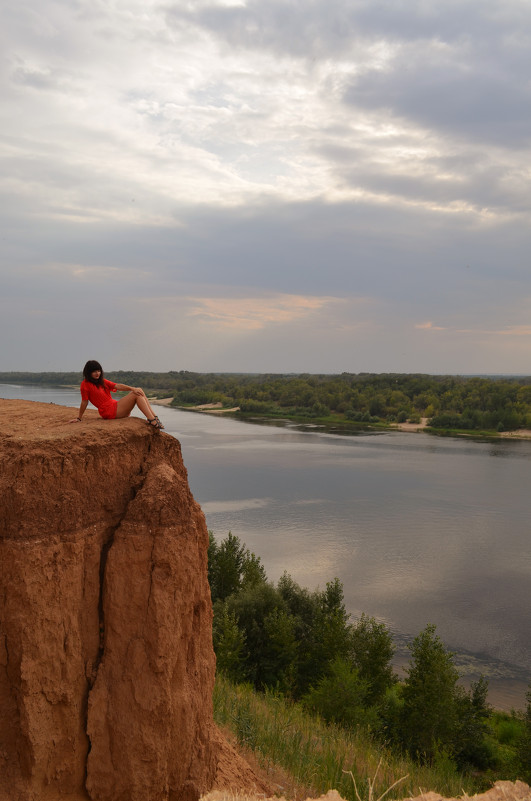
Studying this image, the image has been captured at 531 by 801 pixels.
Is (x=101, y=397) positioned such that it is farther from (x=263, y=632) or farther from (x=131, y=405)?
(x=263, y=632)

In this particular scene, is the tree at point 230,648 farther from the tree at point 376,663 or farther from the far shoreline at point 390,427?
the far shoreline at point 390,427

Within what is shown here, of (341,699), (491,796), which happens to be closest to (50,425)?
(491,796)

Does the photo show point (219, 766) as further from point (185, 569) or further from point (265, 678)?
point (265, 678)

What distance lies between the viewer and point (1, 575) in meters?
4.75

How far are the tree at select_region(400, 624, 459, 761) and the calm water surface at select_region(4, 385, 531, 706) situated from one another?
12.2ft

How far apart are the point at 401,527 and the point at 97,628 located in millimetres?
27405

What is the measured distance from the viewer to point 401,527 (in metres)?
30.6

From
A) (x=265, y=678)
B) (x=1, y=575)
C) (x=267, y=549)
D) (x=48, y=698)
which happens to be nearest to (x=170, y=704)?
(x=48, y=698)

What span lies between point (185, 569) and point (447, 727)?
11305 millimetres

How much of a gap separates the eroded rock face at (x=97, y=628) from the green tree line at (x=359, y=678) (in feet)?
29.3

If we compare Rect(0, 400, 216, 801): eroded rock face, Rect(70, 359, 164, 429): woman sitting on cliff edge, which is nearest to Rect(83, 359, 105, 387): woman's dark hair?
Rect(70, 359, 164, 429): woman sitting on cliff edge

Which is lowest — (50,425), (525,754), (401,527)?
(525,754)

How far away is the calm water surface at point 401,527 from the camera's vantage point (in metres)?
20.4

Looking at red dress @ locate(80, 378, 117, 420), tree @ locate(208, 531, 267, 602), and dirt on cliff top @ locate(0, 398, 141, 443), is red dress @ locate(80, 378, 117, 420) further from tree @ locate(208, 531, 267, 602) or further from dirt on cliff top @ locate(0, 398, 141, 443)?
tree @ locate(208, 531, 267, 602)
